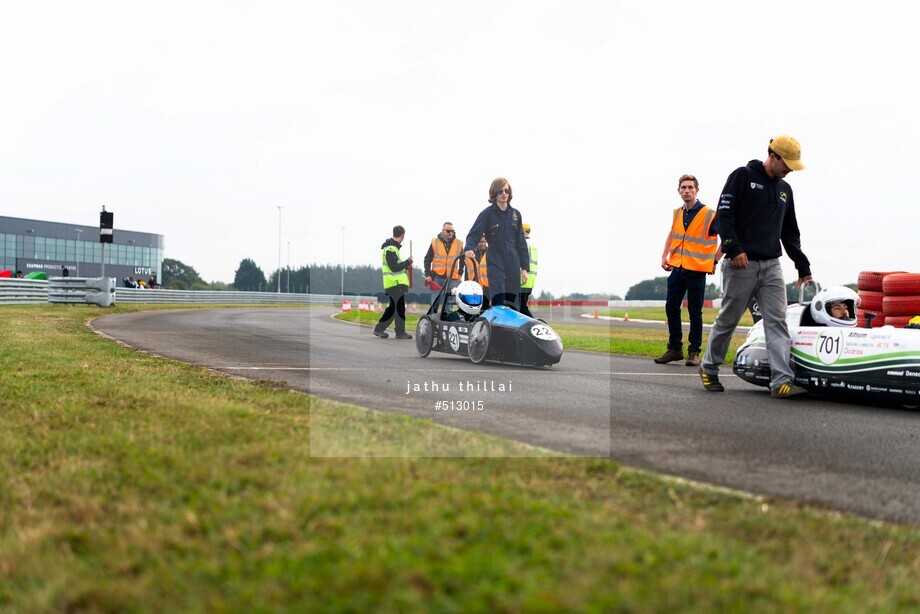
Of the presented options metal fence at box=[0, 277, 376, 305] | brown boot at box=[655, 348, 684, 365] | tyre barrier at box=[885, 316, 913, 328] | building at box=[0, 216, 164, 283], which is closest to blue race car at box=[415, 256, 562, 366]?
brown boot at box=[655, 348, 684, 365]

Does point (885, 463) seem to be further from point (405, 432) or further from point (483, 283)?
point (483, 283)

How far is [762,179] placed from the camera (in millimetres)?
7328

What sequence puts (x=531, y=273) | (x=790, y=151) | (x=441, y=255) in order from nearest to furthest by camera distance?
1. (x=790, y=151)
2. (x=531, y=273)
3. (x=441, y=255)

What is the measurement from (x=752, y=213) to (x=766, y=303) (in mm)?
774

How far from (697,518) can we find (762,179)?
16.4 feet

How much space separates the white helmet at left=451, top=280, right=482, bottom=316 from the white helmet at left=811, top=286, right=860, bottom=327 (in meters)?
3.80

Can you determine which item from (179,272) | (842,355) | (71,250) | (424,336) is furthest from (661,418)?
(179,272)

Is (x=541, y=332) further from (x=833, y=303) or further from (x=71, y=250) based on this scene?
(x=71, y=250)

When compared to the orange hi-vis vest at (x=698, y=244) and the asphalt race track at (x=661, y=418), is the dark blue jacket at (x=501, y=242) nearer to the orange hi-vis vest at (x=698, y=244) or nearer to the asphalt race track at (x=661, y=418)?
the asphalt race track at (x=661, y=418)

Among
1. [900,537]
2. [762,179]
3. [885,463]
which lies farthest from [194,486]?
[762,179]

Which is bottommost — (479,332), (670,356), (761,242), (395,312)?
(670,356)

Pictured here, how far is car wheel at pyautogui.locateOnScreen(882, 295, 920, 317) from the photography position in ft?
28.0

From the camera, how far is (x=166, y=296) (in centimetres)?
4438

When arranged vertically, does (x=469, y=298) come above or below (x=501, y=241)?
below
